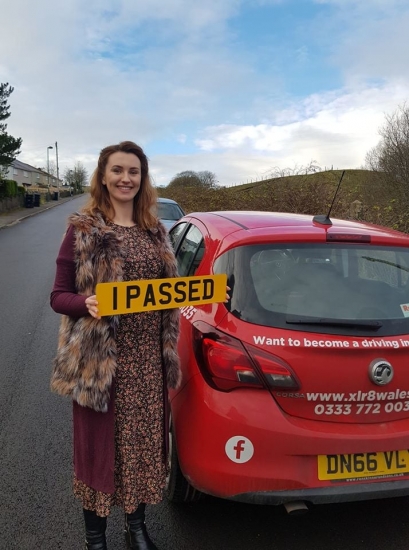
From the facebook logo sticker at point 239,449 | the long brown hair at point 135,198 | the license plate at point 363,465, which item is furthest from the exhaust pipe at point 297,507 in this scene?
the long brown hair at point 135,198

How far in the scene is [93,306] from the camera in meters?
Result: 1.95

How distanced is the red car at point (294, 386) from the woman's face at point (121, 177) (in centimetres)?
63

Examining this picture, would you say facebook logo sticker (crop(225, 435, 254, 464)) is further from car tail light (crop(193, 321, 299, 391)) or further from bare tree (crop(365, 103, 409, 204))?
bare tree (crop(365, 103, 409, 204))

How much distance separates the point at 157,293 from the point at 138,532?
1.29 meters

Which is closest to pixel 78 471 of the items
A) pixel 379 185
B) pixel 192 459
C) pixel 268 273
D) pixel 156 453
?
pixel 156 453

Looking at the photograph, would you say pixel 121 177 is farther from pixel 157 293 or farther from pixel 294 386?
pixel 294 386

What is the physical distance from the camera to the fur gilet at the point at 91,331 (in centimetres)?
208

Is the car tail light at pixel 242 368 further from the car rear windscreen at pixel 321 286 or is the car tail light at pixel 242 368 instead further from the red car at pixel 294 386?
the car rear windscreen at pixel 321 286

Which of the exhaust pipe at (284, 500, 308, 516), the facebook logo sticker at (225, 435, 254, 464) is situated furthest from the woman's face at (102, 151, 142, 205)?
the exhaust pipe at (284, 500, 308, 516)

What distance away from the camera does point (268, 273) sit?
7.91 feet

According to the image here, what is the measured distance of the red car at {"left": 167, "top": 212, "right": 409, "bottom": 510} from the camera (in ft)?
7.06

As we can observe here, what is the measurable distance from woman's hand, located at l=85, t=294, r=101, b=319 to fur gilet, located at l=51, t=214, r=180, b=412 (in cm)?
14

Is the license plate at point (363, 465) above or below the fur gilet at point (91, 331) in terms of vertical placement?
below

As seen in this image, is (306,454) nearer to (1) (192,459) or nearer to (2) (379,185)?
(1) (192,459)
